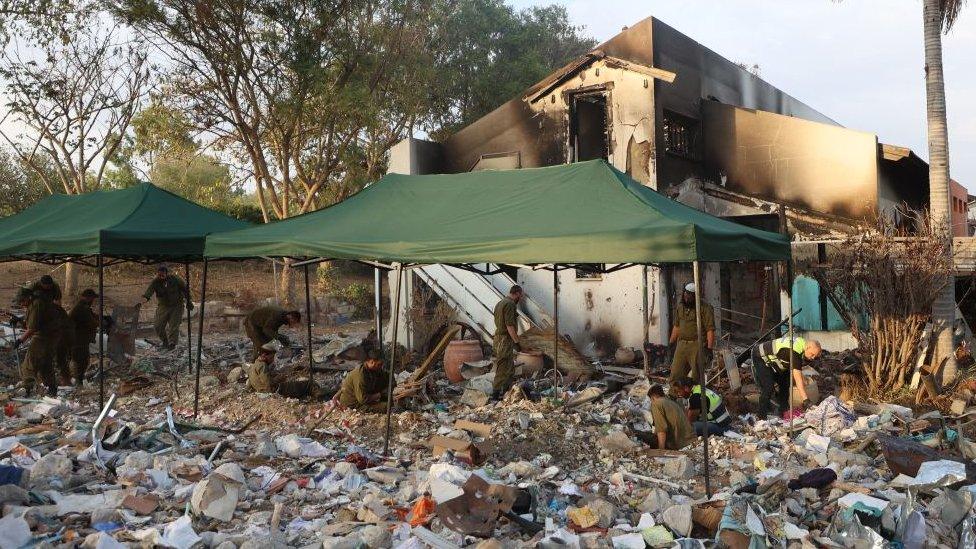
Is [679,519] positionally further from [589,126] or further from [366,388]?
[589,126]

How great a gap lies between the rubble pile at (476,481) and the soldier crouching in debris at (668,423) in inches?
5.6

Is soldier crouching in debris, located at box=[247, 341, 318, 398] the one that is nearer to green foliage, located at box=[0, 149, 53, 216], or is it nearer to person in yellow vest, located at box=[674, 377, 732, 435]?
person in yellow vest, located at box=[674, 377, 732, 435]

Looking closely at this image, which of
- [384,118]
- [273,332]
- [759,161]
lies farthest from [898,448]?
[384,118]

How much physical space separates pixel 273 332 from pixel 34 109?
1252 centimetres

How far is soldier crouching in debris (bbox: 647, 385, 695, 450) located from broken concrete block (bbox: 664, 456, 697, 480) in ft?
1.94

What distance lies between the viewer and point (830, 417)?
8141 millimetres

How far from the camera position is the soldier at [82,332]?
11422mm

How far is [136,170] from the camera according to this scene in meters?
30.7

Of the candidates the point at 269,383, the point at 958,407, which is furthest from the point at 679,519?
the point at 269,383

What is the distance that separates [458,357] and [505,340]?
2.24 m

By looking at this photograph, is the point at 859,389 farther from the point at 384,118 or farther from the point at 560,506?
the point at 384,118

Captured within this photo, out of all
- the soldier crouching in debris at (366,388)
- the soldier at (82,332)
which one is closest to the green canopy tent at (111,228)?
the soldier at (82,332)

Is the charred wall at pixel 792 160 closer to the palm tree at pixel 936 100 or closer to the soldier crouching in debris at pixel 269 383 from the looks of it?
the palm tree at pixel 936 100

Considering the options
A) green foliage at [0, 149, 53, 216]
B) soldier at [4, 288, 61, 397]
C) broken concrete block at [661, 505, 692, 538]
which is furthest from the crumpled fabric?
green foliage at [0, 149, 53, 216]
